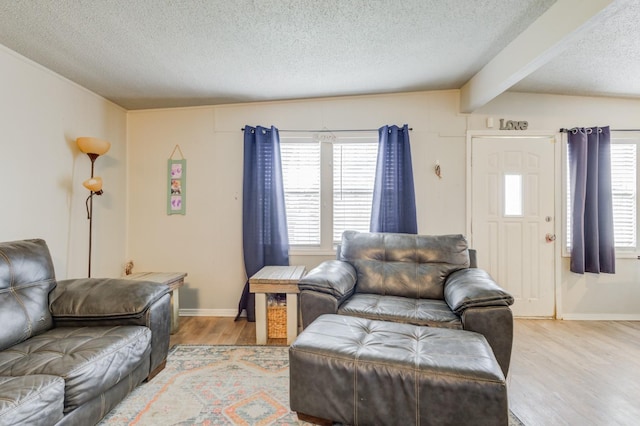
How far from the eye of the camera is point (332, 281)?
2.12 meters

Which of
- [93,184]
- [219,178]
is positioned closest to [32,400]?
[93,184]

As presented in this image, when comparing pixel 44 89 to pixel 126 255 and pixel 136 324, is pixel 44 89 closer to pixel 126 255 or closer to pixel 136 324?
pixel 126 255

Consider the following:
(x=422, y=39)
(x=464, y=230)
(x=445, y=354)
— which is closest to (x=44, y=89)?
(x=422, y=39)

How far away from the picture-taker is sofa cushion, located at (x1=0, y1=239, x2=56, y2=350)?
1585mm

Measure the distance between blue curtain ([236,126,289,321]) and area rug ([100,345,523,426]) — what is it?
914mm

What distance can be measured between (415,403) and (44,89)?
339cm

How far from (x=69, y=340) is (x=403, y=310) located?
79.0 inches

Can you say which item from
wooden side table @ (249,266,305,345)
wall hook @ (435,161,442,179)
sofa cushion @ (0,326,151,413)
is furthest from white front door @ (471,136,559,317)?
sofa cushion @ (0,326,151,413)

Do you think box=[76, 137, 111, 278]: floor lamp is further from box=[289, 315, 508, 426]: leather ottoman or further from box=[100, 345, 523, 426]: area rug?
box=[289, 315, 508, 426]: leather ottoman

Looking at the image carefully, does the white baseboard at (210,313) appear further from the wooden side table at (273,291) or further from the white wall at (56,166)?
the white wall at (56,166)

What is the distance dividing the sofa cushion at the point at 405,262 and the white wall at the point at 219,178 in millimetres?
676

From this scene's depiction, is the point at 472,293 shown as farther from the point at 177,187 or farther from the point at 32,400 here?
the point at 177,187

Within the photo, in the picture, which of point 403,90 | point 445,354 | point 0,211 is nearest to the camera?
point 445,354

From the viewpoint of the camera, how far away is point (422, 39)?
83.7 inches
